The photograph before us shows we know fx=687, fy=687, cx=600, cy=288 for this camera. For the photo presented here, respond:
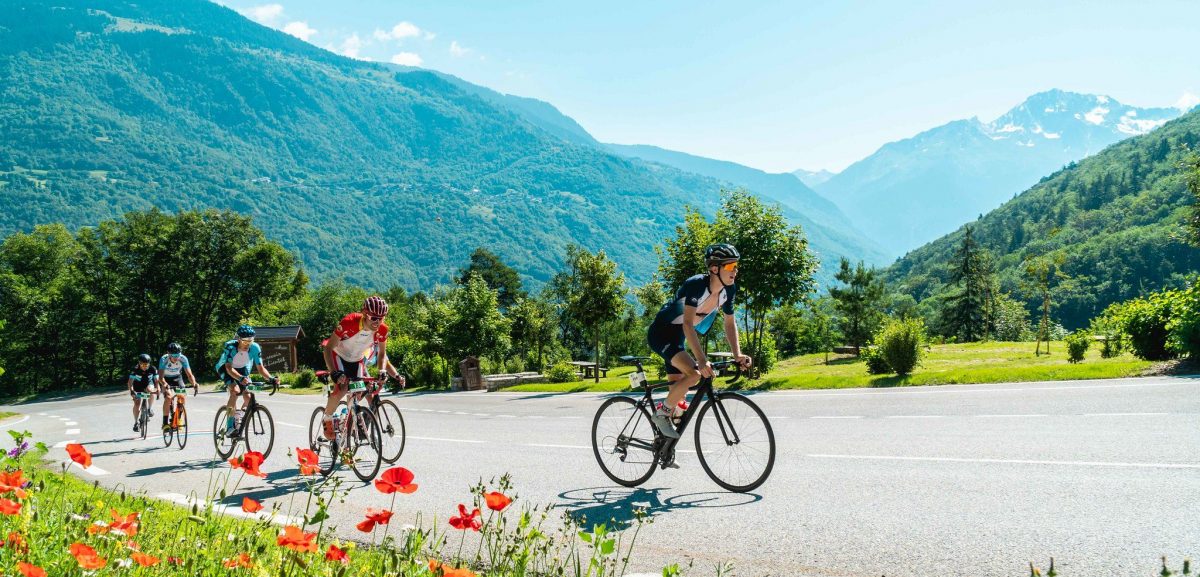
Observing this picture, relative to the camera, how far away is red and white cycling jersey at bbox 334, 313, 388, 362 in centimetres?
812

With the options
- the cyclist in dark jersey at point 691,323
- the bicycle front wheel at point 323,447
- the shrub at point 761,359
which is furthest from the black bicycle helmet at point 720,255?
the shrub at point 761,359

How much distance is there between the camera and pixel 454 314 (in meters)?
35.9

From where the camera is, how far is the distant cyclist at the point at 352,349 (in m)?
8.06

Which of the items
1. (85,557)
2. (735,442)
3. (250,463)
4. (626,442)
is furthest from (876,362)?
(85,557)

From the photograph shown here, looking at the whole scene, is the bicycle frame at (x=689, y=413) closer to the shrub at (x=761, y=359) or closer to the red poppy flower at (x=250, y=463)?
the red poppy flower at (x=250, y=463)

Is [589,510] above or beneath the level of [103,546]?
beneath

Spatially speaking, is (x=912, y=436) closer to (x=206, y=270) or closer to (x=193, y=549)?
(x=193, y=549)

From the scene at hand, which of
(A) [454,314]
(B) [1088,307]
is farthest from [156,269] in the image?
(B) [1088,307]

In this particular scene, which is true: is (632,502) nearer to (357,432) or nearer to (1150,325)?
(357,432)

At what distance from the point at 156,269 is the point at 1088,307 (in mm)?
137108

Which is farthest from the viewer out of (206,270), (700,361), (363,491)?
(206,270)

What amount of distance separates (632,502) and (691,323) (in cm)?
163

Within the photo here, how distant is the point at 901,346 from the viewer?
18703 mm

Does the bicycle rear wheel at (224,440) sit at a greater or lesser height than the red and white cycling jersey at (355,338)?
lesser
